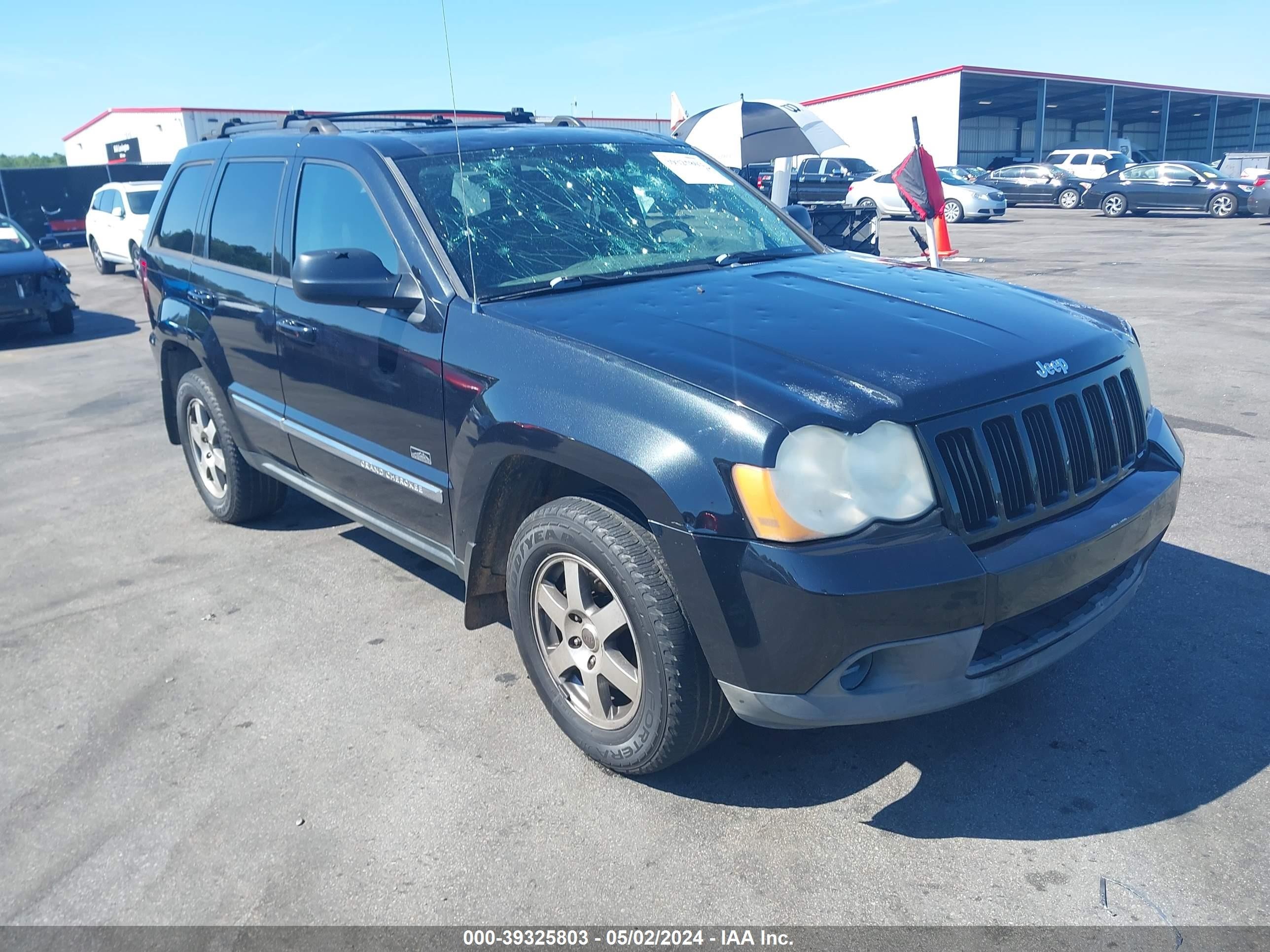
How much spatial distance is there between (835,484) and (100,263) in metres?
23.2

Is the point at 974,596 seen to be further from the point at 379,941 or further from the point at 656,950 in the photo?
the point at 379,941

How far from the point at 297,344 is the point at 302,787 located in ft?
5.93

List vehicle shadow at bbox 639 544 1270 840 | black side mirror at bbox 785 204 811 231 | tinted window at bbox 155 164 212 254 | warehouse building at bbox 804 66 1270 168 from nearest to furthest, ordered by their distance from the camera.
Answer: vehicle shadow at bbox 639 544 1270 840 → black side mirror at bbox 785 204 811 231 → tinted window at bbox 155 164 212 254 → warehouse building at bbox 804 66 1270 168

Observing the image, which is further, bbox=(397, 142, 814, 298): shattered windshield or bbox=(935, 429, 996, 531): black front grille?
bbox=(397, 142, 814, 298): shattered windshield

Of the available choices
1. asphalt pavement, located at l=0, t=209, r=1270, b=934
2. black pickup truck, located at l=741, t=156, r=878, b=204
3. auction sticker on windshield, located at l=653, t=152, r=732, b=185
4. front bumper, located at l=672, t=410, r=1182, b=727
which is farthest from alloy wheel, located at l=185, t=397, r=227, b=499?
black pickup truck, located at l=741, t=156, r=878, b=204

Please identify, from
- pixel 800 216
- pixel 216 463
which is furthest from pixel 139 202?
pixel 800 216

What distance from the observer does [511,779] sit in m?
3.18

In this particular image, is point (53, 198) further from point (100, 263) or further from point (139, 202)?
point (139, 202)

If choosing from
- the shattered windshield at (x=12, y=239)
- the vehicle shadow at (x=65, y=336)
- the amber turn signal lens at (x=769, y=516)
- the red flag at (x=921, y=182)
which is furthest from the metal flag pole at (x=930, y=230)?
the shattered windshield at (x=12, y=239)

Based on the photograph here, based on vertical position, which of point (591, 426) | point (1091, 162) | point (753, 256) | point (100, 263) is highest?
point (753, 256)

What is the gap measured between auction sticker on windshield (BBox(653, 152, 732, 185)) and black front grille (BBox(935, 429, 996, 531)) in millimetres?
2130

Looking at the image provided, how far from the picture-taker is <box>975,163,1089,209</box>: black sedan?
33250mm

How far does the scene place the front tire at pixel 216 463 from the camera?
5.17m

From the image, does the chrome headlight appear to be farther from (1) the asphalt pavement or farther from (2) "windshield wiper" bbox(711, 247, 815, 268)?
(2) "windshield wiper" bbox(711, 247, 815, 268)
